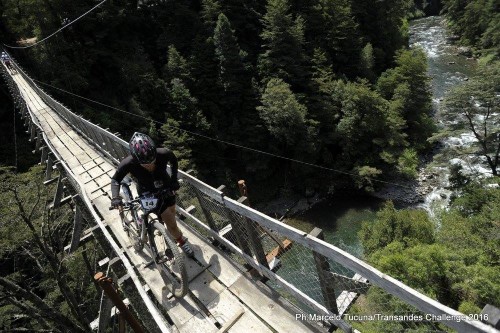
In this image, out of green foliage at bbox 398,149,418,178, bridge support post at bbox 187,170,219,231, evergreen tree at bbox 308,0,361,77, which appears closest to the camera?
bridge support post at bbox 187,170,219,231

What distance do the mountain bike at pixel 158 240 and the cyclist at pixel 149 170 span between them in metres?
0.10

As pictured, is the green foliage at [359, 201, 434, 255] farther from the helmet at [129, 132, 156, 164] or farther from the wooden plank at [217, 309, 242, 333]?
the helmet at [129, 132, 156, 164]

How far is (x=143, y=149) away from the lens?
4.35 m

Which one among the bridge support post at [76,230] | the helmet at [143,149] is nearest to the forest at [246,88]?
the bridge support post at [76,230]

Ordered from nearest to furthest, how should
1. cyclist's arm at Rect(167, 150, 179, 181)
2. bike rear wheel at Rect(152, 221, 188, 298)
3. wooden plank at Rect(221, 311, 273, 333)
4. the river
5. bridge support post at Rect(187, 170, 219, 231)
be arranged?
wooden plank at Rect(221, 311, 273, 333)
bike rear wheel at Rect(152, 221, 188, 298)
cyclist's arm at Rect(167, 150, 179, 181)
bridge support post at Rect(187, 170, 219, 231)
the river

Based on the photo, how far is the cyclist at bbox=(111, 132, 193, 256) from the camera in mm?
4391

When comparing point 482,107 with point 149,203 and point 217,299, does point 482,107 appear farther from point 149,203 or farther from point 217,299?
point 149,203

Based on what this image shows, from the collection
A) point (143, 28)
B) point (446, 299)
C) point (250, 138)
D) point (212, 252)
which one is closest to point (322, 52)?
point (250, 138)

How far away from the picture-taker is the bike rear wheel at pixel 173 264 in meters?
4.33

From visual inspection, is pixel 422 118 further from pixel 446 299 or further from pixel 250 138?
pixel 446 299

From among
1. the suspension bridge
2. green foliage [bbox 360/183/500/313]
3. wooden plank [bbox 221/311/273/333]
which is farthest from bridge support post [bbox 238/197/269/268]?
green foliage [bbox 360/183/500/313]

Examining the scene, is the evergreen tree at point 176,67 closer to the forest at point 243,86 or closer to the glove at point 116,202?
the forest at point 243,86

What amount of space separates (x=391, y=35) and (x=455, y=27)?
467 inches

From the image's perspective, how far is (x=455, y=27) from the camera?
41.1 metres
